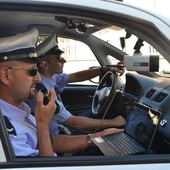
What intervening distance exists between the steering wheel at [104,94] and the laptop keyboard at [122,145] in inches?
17.8

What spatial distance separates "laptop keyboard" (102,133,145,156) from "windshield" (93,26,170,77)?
17.2 inches

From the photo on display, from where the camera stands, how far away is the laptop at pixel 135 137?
6.45 ft

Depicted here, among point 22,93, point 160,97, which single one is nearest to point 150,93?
point 160,97

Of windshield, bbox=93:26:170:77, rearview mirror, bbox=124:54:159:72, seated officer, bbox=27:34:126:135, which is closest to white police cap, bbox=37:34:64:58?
seated officer, bbox=27:34:126:135

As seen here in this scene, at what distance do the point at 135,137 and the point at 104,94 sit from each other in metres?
0.71

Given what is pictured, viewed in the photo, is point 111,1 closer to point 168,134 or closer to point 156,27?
point 156,27

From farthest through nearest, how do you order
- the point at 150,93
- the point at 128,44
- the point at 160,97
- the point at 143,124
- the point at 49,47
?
the point at 128,44 < the point at 49,47 < the point at 150,93 < the point at 160,97 < the point at 143,124

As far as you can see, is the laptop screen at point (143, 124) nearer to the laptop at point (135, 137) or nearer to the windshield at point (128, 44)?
the laptop at point (135, 137)

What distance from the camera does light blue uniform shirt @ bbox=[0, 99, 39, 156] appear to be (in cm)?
166

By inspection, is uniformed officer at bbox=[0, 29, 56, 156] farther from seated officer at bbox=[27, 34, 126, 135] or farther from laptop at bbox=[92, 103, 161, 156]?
seated officer at bbox=[27, 34, 126, 135]

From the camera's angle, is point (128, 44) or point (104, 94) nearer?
point (104, 94)

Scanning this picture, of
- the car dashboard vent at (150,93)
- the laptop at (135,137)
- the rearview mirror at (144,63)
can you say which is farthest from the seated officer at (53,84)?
the rearview mirror at (144,63)

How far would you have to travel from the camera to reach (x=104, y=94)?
2867 mm

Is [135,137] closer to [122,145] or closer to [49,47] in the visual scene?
[122,145]
